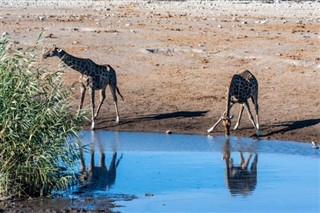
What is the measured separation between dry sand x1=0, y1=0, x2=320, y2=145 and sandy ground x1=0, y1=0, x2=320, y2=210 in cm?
2

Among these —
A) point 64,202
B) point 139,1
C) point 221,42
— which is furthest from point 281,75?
point 139,1

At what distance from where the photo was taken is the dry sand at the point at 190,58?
70.5 feet

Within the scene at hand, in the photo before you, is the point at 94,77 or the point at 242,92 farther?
the point at 94,77

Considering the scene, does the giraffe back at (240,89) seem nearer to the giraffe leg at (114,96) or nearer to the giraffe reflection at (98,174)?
the giraffe leg at (114,96)

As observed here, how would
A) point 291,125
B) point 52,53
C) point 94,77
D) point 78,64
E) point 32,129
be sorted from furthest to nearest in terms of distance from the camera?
1. point 52,53
2. point 78,64
3. point 94,77
4. point 291,125
5. point 32,129

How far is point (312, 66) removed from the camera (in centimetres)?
2464

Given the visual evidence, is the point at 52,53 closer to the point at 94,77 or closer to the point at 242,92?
the point at 94,77

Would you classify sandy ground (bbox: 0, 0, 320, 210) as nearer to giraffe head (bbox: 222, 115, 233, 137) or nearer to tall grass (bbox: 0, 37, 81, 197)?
giraffe head (bbox: 222, 115, 233, 137)

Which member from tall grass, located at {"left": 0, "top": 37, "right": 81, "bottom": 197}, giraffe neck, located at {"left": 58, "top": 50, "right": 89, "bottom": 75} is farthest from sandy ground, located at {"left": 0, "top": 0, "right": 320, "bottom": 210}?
tall grass, located at {"left": 0, "top": 37, "right": 81, "bottom": 197}

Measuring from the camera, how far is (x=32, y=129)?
47.3ft

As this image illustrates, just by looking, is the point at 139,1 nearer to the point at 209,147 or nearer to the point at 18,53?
the point at 209,147

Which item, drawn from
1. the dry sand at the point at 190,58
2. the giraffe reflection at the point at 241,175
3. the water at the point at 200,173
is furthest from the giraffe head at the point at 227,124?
the giraffe reflection at the point at 241,175

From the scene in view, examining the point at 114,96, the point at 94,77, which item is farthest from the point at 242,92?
the point at 94,77

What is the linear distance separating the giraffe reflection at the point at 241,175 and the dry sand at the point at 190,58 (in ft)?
7.52
